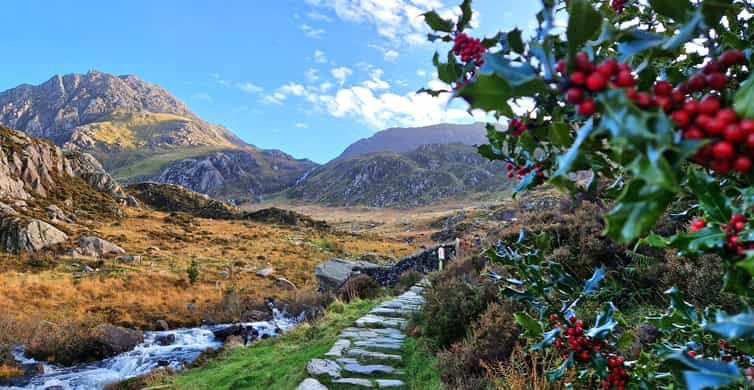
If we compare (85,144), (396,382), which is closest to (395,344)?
(396,382)

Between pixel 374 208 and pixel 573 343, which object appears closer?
pixel 573 343

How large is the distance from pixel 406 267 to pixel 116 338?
387 inches

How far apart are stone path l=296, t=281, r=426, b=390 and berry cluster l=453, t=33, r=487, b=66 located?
13.8 feet

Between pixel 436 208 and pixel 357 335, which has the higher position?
pixel 357 335

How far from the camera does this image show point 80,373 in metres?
10.2

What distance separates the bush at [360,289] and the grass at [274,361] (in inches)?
129

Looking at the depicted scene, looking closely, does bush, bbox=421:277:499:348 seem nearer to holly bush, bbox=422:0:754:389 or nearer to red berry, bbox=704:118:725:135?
holly bush, bbox=422:0:754:389

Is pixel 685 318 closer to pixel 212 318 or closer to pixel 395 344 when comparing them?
pixel 395 344

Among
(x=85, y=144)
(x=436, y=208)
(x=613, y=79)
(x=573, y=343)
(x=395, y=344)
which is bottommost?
(x=436, y=208)

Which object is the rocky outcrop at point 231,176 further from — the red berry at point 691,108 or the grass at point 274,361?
the red berry at point 691,108

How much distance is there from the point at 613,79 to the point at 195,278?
72.3 ft

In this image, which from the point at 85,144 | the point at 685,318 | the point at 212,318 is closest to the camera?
the point at 685,318

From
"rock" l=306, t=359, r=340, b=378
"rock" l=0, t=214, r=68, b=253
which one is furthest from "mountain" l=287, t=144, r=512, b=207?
"rock" l=306, t=359, r=340, b=378

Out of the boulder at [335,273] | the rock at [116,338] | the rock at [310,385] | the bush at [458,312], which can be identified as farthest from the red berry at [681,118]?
the boulder at [335,273]
